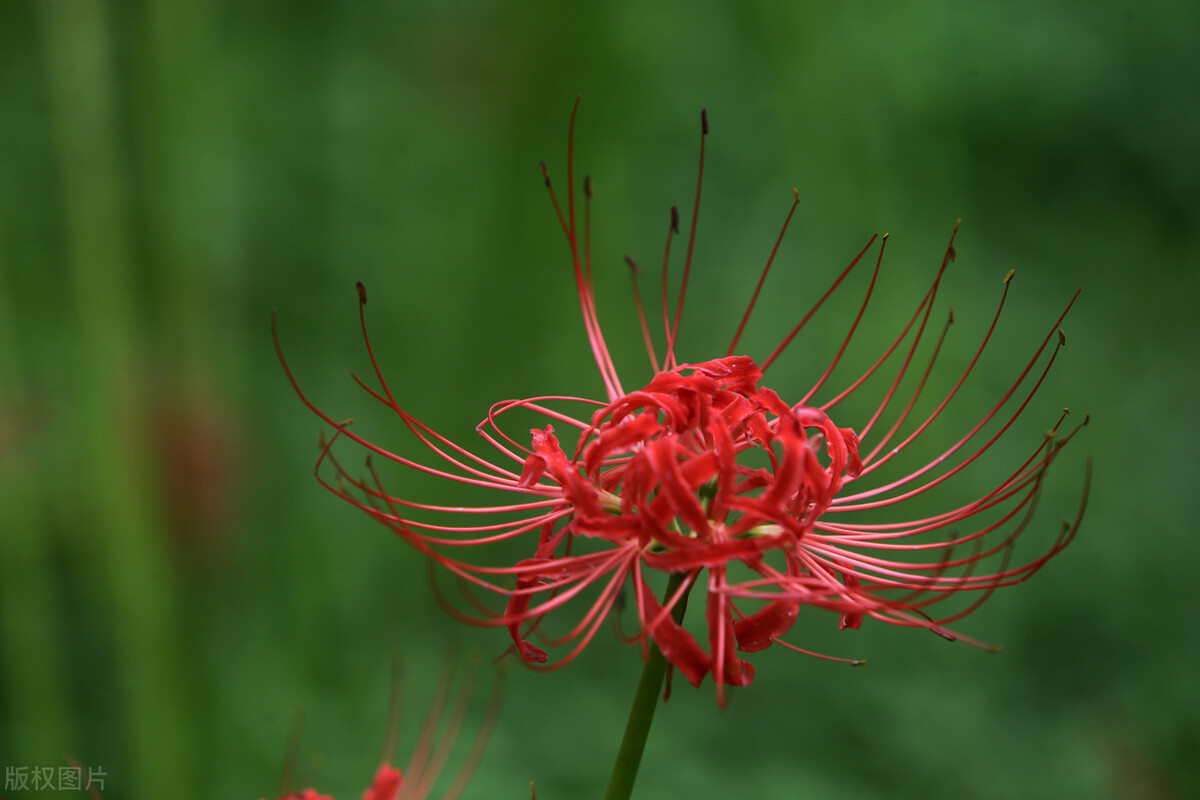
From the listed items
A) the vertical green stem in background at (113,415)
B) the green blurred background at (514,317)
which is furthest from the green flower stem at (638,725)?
the vertical green stem in background at (113,415)

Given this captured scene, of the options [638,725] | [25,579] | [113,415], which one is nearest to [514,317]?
[113,415]

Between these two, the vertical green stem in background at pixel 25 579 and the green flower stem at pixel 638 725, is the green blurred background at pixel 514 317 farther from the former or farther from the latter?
the green flower stem at pixel 638 725

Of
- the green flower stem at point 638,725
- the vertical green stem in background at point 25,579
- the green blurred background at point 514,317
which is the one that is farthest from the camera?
the green blurred background at point 514,317

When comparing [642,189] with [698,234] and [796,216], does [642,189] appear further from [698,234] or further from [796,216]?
[796,216]

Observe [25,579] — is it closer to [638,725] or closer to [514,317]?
[514,317]

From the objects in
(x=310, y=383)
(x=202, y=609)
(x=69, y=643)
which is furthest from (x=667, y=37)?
(x=69, y=643)

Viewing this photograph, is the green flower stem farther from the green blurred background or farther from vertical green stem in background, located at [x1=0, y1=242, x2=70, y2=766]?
vertical green stem in background, located at [x1=0, y1=242, x2=70, y2=766]
